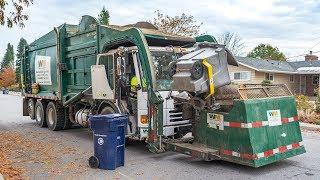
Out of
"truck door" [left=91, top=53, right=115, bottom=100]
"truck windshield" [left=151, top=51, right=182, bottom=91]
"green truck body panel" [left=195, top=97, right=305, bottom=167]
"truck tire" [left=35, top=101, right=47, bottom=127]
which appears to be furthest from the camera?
"truck tire" [left=35, top=101, right=47, bottom=127]

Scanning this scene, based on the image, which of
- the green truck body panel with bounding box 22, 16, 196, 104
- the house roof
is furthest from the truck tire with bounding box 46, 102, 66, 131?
the house roof

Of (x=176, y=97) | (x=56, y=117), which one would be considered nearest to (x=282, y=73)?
(x=56, y=117)

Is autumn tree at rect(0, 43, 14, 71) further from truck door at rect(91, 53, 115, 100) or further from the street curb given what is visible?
truck door at rect(91, 53, 115, 100)

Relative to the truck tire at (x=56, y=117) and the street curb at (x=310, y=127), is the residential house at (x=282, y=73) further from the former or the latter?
the truck tire at (x=56, y=117)

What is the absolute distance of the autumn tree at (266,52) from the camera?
6341 cm

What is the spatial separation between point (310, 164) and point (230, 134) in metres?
1.86

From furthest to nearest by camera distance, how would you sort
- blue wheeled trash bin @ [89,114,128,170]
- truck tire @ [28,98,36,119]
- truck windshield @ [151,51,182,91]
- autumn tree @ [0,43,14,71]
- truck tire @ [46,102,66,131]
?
1. autumn tree @ [0,43,14,71]
2. truck tire @ [28,98,36,119]
3. truck tire @ [46,102,66,131]
4. truck windshield @ [151,51,182,91]
5. blue wheeled trash bin @ [89,114,128,170]

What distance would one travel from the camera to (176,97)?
811cm

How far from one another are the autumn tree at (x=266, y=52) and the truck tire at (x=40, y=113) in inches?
2094

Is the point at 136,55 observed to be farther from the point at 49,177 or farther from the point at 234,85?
the point at 49,177

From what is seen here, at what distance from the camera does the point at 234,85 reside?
731 cm

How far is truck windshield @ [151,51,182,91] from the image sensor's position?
8453mm

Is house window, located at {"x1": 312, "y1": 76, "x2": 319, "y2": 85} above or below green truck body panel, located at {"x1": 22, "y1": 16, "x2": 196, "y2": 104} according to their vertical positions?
below

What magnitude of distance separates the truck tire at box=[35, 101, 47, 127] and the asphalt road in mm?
3268
